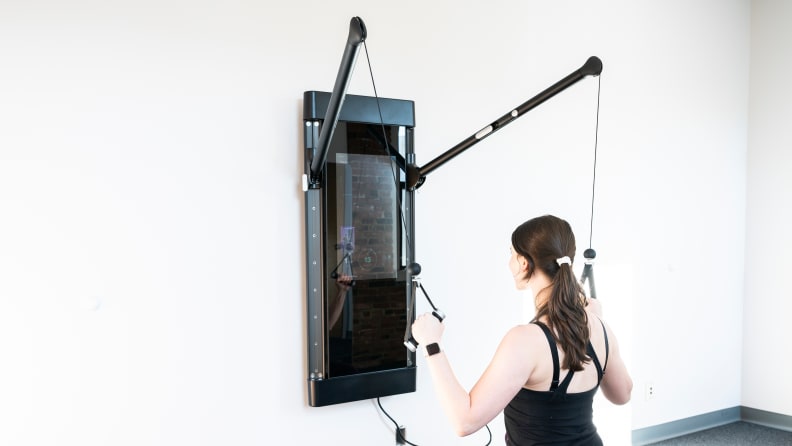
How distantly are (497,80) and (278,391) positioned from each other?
6.25 ft

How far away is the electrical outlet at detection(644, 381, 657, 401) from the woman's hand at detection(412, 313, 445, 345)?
2.58m

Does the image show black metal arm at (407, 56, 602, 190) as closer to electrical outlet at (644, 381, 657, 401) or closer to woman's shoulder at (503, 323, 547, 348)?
woman's shoulder at (503, 323, 547, 348)

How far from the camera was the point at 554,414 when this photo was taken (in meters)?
1.79

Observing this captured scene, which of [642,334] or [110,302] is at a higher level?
[110,302]

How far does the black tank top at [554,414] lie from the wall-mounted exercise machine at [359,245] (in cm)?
92

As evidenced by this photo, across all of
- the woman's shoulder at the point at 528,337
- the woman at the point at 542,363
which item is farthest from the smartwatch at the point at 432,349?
the woman's shoulder at the point at 528,337

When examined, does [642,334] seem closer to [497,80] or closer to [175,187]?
[497,80]

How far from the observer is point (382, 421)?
2.92 metres

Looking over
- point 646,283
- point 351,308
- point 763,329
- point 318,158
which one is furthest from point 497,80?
point 763,329

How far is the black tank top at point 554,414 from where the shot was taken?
178 cm

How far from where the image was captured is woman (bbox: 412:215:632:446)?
174 centimetres

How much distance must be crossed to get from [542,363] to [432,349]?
12.8 inches

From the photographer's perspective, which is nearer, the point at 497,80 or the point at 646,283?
the point at 497,80

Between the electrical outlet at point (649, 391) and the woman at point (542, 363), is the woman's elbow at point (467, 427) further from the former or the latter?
the electrical outlet at point (649, 391)
